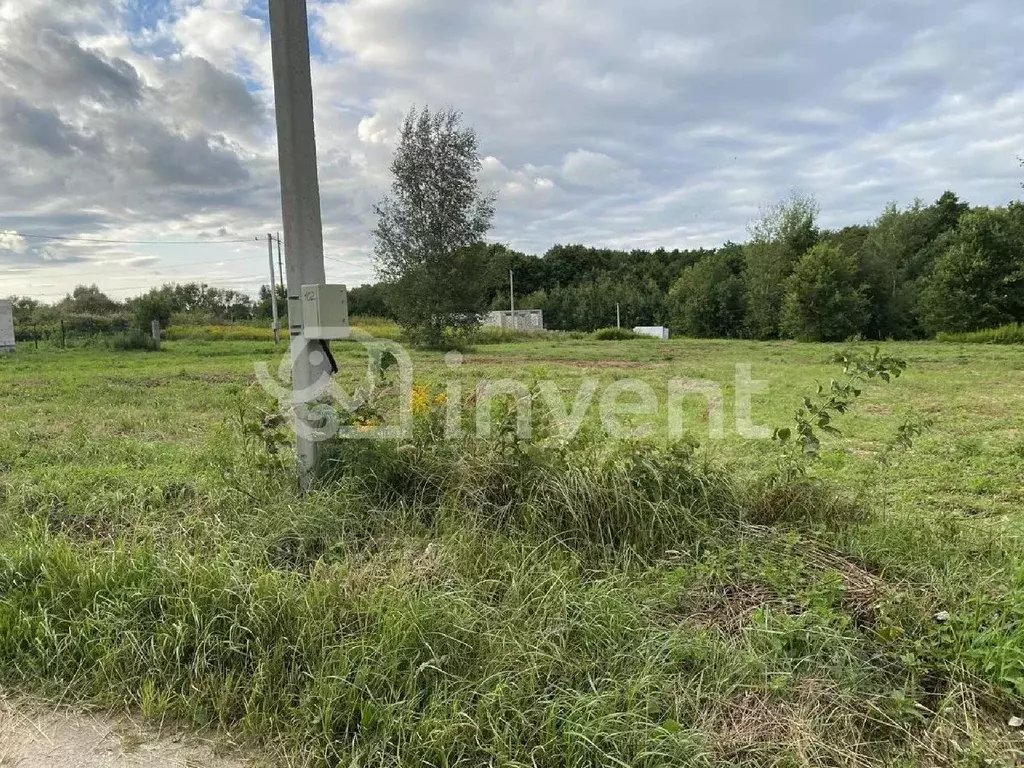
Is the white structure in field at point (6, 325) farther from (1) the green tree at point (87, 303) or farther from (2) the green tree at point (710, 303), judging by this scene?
(2) the green tree at point (710, 303)

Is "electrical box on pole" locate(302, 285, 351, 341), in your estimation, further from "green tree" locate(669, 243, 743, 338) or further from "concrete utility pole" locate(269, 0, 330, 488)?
"green tree" locate(669, 243, 743, 338)

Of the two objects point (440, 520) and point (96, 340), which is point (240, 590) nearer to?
point (440, 520)

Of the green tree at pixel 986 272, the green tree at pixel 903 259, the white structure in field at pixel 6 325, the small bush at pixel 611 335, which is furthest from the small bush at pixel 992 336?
the white structure in field at pixel 6 325

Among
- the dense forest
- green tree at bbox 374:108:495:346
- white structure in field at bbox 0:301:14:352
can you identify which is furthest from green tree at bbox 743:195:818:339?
white structure in field at bbox 0:301:14:352

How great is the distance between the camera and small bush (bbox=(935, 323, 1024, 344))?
20391mm

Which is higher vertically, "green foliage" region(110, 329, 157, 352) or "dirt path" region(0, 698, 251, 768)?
"green foliage" region(110, 329, 157, 352)

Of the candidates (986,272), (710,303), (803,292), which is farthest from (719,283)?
(986,272)

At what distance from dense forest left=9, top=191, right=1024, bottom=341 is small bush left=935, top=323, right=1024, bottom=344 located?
202cm

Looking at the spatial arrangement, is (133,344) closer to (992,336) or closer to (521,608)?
(521,608)

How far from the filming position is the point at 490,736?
1.52 m

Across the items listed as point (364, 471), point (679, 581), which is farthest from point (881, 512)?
point (364, 471)

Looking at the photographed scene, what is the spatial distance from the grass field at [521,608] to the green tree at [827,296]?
2620 cm

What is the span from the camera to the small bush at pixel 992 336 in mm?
20391

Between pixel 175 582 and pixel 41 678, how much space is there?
0.41 m
